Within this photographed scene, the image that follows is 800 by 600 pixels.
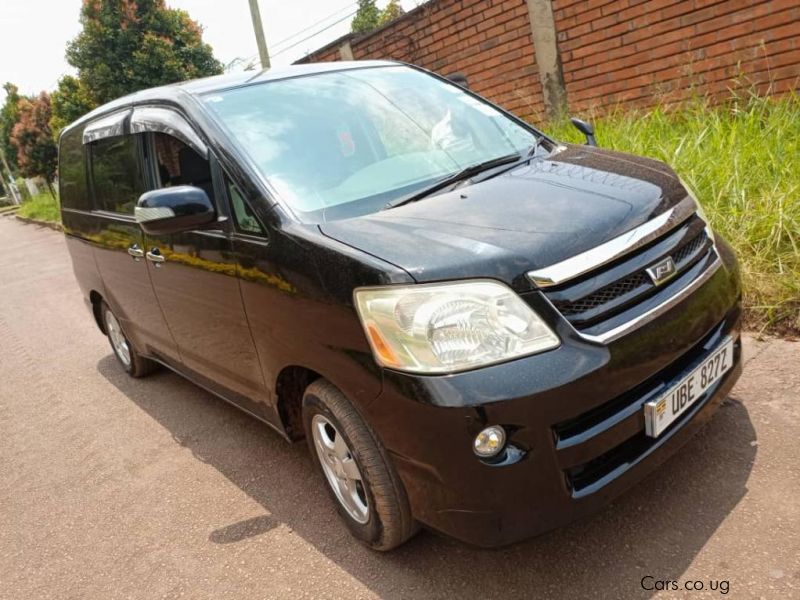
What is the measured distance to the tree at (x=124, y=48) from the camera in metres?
14.6

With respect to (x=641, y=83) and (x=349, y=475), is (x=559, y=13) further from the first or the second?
(x=349, y=475)

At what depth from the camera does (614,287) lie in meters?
1.97

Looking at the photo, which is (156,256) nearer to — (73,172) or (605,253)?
(73,172)

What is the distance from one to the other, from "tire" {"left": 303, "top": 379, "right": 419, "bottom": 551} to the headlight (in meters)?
0.37

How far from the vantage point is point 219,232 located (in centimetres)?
265

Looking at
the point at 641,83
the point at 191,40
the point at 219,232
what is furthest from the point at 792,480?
the point at 191,40

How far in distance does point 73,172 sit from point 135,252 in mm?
1473

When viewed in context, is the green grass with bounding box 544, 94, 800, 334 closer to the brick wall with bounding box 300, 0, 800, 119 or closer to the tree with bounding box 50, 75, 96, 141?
the brick wall with bounding box 300, 0, 800, 119

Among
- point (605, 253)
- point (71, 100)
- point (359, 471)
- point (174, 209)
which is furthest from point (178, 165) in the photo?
point (71, 100)

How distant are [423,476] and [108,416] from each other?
3.08 metres

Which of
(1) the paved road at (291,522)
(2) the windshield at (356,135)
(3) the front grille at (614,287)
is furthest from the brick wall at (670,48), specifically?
(3) the front grille at (614,287)

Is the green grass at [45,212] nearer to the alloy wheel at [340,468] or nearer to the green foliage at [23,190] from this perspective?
the green foliage at [23,190]

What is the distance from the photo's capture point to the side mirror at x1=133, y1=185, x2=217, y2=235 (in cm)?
254

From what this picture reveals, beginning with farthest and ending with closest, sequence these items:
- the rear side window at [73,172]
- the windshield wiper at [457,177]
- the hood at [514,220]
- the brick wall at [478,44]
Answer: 1. the brick wall at [478,44]
2. the rear side window at [73,172]
3. the windshield wiper at [457,177]
4. the hood at [514,220]
